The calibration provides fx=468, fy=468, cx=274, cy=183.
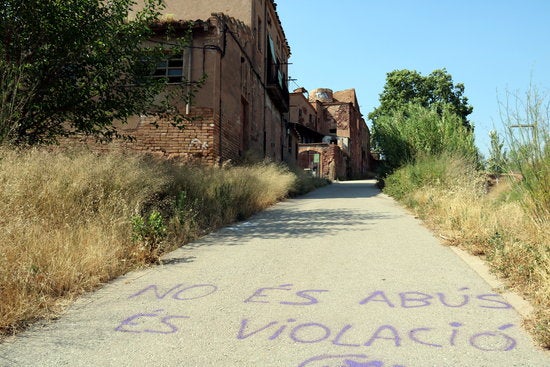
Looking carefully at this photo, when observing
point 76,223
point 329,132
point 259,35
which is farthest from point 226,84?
point 329,132

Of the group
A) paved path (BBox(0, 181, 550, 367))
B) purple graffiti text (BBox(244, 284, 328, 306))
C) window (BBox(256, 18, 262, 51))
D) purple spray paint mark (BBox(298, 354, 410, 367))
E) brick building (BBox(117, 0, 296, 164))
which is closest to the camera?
purple spray paint mark (BBox(298, 354, 410, 367))

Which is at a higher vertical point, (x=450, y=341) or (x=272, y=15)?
(x=272, y=15)

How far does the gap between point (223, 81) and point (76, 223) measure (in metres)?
9.46

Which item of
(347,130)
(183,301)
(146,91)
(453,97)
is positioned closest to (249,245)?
(183,301)

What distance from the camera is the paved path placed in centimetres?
305

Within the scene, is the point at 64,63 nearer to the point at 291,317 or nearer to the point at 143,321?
the point at 143,321

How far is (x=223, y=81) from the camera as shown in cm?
1431

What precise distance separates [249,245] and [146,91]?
4.68 m

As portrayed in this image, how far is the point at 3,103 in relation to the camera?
668 centimetres

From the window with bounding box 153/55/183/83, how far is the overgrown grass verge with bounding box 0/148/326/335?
5.50 m

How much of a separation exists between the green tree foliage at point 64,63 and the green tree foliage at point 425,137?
1066 centimetres

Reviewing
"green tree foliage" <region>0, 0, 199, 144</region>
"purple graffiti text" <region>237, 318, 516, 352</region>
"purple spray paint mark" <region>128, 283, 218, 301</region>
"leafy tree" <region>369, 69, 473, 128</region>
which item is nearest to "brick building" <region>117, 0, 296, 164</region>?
"green tree foliage" <region>0, 0, 199, 144</region>

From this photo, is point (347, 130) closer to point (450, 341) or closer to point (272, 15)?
point (272, 15)

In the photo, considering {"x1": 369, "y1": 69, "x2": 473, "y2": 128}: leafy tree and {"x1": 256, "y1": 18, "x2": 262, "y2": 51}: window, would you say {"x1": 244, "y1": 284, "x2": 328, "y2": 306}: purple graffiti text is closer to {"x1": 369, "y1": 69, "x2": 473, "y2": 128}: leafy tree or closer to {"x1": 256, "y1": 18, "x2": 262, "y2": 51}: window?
{"x1": 256, "y1": 18, "x2": 262, "y2": 51}: window
